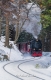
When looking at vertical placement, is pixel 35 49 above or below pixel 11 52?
below

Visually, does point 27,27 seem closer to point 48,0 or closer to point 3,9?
point 48,0

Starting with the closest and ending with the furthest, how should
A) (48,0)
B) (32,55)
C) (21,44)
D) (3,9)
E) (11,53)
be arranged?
(3,9)
(48,0)
(11,53)
(32,55)
(21,44)

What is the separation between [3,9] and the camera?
20.2m

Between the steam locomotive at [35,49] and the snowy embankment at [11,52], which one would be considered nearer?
the snowy embankment at [11,52]

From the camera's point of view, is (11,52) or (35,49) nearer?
(11,52)

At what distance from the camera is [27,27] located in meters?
52.6

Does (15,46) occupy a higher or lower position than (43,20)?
lower

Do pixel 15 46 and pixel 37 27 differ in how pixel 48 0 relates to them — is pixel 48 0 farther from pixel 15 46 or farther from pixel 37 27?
pixel 37 27

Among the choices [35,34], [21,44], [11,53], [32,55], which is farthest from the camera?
[35,34]

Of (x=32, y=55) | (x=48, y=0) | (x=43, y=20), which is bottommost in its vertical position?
(x=32, y=55)

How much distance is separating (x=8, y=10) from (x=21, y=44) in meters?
16.9

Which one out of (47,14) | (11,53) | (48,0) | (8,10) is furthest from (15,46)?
(8,10)

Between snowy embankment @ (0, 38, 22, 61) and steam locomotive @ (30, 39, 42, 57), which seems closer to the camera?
snowy embankment @ (0, 38, 22, 61)

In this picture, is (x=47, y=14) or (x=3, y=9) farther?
(x=47, y=14)
